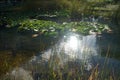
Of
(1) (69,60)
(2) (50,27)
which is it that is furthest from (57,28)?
(1) (69,60)

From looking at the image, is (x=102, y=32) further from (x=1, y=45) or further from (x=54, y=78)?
(x=54, y=78)

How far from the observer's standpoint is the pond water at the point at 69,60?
5.35 metres

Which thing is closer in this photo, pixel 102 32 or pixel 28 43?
pixel 28 43

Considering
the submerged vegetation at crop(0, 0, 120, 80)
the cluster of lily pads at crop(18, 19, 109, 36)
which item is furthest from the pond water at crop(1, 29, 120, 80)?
the cluster of lily pads at crop(18, 19, 109, 36)

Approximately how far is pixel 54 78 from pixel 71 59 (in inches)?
59.8

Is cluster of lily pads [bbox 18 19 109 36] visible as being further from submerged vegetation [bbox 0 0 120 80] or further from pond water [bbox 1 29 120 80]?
pond water [bbox 1 29 120 80]

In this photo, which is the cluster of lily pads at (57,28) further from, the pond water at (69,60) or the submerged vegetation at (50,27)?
the pond water at (69,60)

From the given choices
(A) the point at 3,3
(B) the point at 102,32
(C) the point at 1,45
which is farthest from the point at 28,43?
(A) the point at 3,3

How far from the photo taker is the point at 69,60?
6160mm

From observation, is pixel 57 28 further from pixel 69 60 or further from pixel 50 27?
pixel 69 60

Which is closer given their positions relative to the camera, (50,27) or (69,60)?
(69,60)

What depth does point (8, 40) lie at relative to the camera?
8.39 meters

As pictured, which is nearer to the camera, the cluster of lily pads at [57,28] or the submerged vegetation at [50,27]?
the submerged vegetation at [50,27]

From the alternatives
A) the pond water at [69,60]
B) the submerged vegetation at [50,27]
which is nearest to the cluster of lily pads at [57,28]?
the submerged vegetation at [50,27]
